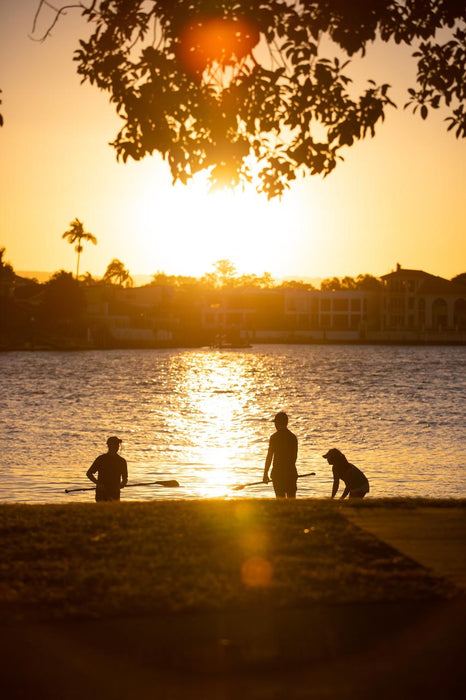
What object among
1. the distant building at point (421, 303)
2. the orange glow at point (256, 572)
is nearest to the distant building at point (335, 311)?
the distant building at point (421, 303)

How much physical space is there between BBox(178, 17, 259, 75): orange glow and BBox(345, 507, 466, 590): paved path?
15.9 feet

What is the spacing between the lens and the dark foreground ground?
509 cm

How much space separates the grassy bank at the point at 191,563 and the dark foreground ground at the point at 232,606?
17mm

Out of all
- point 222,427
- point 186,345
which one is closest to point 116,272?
point 186,345

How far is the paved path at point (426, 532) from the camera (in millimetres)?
7414

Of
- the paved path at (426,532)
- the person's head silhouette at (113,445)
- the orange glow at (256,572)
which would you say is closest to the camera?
the orange glow at (256,572)

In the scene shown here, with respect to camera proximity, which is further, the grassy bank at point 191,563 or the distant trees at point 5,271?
the distant trees at point 5,271

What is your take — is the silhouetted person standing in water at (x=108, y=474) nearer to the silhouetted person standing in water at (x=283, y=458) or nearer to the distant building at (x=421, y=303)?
the silhouetted person standing in water at (x=283, y=458)

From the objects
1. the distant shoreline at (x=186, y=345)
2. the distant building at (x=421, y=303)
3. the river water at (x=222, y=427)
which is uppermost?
the distant building at (x=421, y=303)

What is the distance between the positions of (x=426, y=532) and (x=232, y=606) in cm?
296

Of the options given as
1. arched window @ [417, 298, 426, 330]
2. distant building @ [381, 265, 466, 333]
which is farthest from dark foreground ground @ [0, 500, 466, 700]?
arched window @ [417, 298, 426, 330]

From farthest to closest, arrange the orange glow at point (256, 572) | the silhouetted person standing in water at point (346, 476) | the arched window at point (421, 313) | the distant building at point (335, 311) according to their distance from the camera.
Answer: the distant building at point (335, 311)
the arched window at point (421, 313)
the silhouetted person standing in water at point (346, 476)
the orange glow at point (256, 572)

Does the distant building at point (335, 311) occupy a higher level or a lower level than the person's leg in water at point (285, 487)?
higher

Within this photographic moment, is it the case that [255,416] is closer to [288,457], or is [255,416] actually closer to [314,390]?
[314,390]
